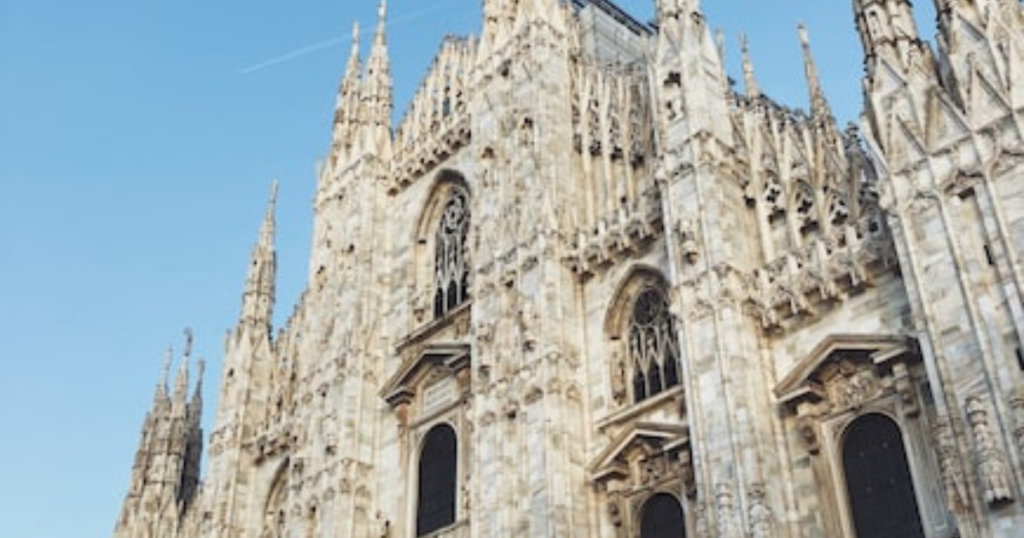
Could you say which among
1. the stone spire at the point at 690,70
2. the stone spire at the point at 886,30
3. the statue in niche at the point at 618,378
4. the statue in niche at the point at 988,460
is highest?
the stone spire at the point at 690,70

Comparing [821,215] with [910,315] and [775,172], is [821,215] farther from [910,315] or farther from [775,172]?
[910,315]

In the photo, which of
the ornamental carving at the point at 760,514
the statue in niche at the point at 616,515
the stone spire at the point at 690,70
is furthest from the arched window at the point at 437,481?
the stone spire at the point at 690,70

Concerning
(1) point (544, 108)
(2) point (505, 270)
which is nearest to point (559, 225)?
(2) point (505, 270)

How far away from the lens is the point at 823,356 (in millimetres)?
17109

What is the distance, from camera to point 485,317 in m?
22.9

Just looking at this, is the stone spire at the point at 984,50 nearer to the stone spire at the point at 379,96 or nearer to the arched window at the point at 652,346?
the arched window at the point at 652,346

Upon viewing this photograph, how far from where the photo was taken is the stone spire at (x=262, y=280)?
3139 centimetres

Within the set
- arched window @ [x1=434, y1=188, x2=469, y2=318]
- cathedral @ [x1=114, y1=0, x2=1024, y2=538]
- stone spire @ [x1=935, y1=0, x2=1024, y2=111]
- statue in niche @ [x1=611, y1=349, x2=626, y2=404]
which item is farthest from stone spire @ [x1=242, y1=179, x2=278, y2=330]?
stone spire @ [x1=935, y1=0, x2=1024, y2=111]

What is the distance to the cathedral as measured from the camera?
15.6 meters

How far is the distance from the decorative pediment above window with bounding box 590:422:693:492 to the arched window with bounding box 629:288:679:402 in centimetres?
101

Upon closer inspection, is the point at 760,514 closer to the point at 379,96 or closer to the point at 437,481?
the point at 437,481

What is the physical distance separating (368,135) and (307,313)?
498 cm

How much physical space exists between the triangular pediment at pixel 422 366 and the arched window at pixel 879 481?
8992 millimetres

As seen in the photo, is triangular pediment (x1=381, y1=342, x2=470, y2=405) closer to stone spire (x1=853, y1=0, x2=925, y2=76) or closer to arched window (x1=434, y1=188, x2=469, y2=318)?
arched window (x1=434, y1=188, x2=469, y2=318)
